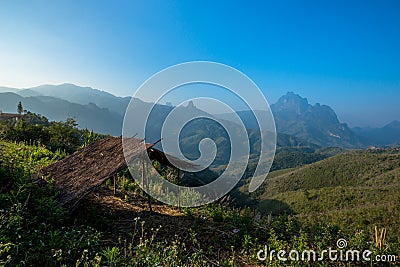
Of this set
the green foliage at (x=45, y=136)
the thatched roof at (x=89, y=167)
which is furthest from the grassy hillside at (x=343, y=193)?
the thatched roof at (x=89, y=167)

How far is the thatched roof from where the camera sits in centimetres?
410

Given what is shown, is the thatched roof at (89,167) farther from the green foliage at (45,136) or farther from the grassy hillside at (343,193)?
the grassy hillside at (343,193)

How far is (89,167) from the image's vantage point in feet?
16.5

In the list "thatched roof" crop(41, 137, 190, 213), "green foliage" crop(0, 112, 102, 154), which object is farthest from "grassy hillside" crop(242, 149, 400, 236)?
"thatched roof" crop(41, 137, 190, 213)

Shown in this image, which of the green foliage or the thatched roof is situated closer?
the thatched roof

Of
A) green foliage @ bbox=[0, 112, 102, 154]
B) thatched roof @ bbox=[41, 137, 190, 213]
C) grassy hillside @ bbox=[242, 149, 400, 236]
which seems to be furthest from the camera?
grassy hillside @ bbox=[242, 149, 400, 236]

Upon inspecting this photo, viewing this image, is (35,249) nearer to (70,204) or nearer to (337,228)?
(70,204)

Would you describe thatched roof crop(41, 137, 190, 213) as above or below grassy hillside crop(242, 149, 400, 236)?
above

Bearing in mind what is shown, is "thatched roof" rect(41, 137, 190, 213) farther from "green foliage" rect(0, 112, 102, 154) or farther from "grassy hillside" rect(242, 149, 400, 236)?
"grassy hillside" rect(242, 149, 400, 236)

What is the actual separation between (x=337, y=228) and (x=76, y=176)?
4.76 meters

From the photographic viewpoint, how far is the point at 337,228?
4.38 m

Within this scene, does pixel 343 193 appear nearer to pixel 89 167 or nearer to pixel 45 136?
pixel 45 136

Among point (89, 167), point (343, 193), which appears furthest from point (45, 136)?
point (343, 193)

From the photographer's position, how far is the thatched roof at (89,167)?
4.10 meters
